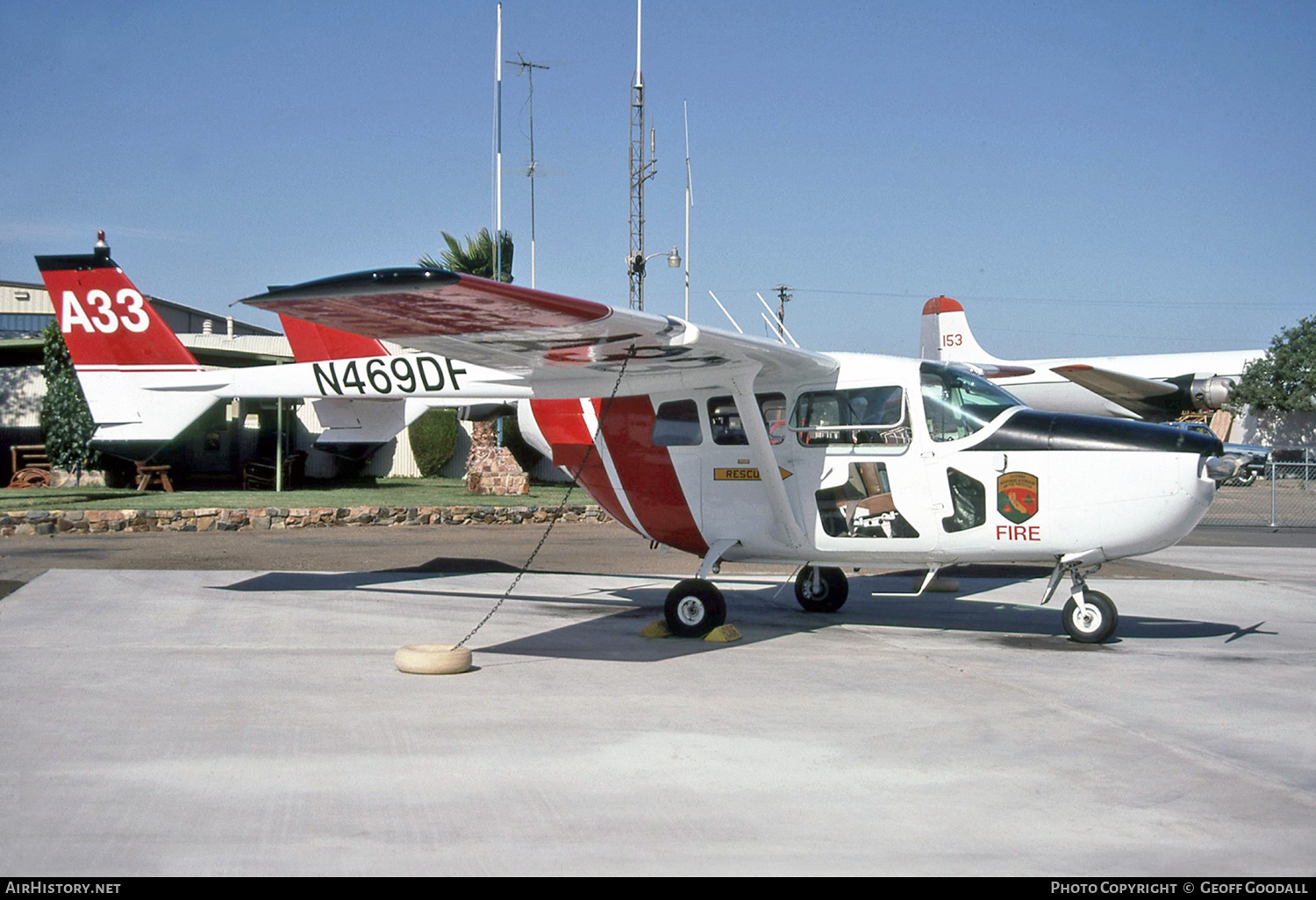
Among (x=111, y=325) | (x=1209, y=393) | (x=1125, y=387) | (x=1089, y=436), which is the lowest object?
(x=1089, y=436)

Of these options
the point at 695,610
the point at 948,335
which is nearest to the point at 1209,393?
the point at 948,335

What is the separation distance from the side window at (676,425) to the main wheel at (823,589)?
1983mm

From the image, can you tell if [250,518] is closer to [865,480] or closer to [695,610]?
[695,610]

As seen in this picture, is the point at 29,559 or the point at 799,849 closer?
A: the point at 799,849

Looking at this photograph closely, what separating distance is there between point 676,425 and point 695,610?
167cm

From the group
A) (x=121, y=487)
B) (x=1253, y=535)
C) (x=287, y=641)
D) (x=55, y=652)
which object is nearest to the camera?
(x=55, y=652)

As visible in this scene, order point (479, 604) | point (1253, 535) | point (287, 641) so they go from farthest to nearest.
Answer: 1. point (1253, 535)
2. point (479, 604)
3. point (287, 641)

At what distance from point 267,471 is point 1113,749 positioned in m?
25.6

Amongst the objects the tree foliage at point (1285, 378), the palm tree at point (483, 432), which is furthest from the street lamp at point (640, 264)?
the tree foliage at point (1285, 378)

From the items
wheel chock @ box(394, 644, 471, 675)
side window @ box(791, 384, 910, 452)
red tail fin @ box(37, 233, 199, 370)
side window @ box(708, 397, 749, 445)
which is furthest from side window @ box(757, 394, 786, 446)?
red tail fin @ box(37, 233, 199, 370)

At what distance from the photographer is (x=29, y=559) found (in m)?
14.4

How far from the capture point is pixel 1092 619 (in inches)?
354

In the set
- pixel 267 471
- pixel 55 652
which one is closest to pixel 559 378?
pixel 55 652
